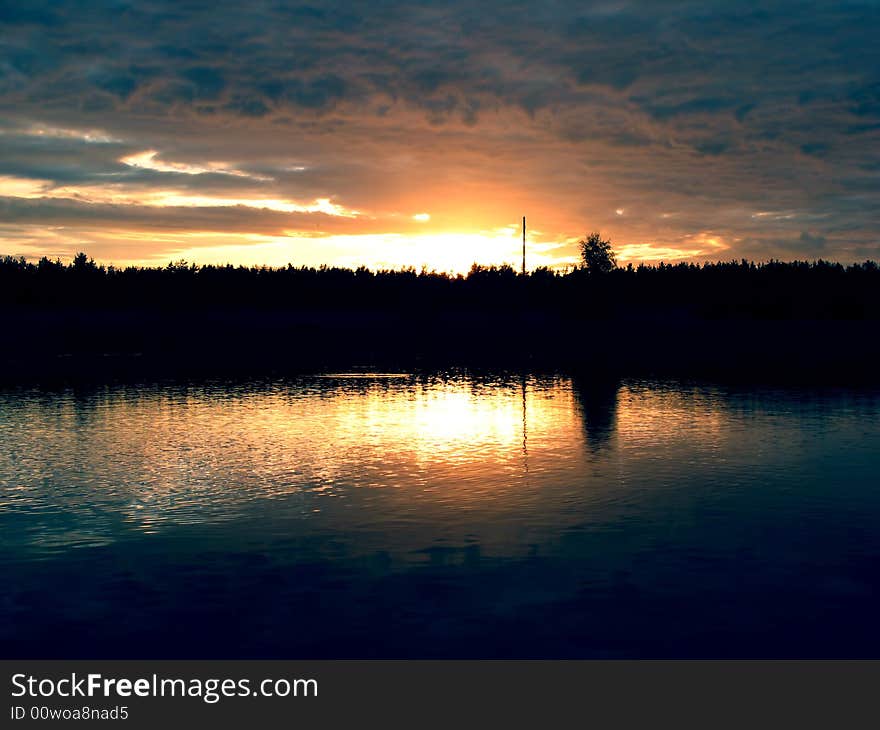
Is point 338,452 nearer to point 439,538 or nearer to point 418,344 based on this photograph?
point 439,538

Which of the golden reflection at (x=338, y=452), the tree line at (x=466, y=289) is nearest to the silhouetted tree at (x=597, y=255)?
the tree line at (x=466, y=289)

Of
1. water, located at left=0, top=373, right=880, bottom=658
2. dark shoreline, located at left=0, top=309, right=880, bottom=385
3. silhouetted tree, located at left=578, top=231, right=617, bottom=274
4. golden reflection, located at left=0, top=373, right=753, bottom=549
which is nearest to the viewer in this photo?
water, located at left=0, top=373, right=880, bottom=658

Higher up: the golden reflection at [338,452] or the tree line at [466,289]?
the tree line at [466,289]

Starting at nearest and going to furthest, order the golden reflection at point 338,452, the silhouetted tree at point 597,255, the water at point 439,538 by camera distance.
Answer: the water at point 439,538 < the golden reflection at point 338,452 < the silhouetted tree at point 597,255

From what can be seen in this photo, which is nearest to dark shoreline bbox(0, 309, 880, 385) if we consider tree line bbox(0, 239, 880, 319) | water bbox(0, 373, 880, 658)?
tree line bbox(0, 239, 880, 319)

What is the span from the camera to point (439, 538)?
15211mm

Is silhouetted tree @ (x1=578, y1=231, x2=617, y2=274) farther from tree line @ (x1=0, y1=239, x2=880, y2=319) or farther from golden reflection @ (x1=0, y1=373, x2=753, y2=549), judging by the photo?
golden reflection @ (x1=0, y1=373, x2=753, y2=549)

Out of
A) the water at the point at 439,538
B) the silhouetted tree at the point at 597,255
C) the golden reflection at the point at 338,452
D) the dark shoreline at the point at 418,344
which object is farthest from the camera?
the silhouetted tree at the point at 597,255

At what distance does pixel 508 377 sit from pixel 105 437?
27359mm

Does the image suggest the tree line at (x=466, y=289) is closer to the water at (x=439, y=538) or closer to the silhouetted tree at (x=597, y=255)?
the silhouetted tree at (x=597, y=255)

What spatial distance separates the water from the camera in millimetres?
11070

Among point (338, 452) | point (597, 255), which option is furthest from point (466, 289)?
point (338, 452)

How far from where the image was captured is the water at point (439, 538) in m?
11.1
